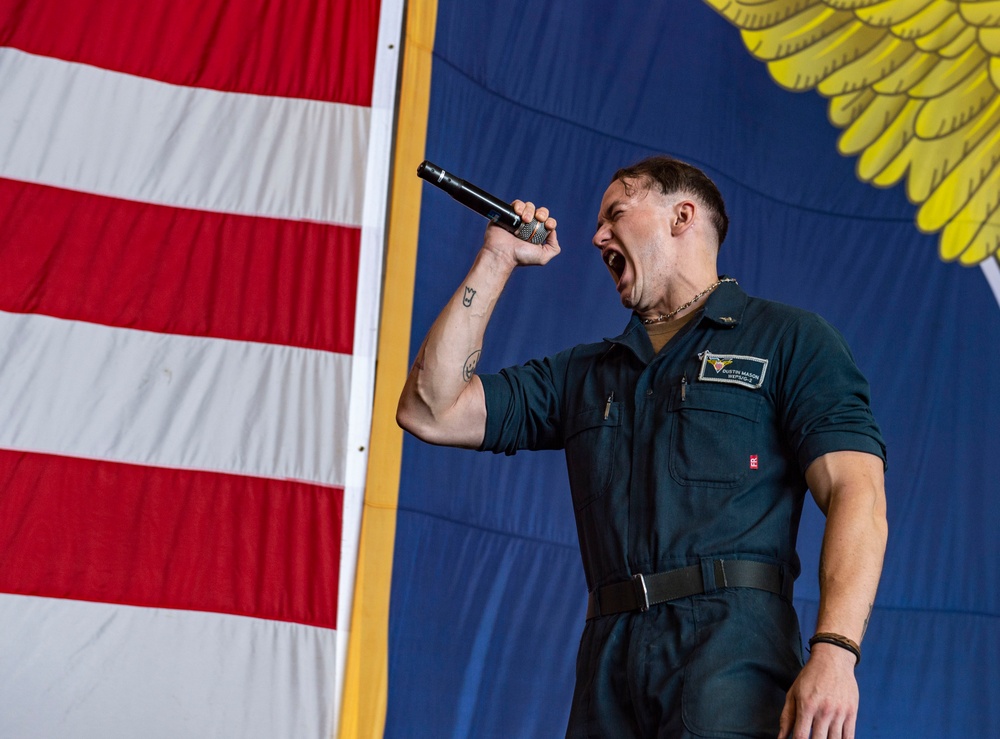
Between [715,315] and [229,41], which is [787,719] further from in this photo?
[229,41]

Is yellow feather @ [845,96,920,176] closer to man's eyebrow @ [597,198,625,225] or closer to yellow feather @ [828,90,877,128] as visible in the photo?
yellow feather @ [828,90,877,128]

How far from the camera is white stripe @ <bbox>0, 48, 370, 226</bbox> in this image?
278 cm

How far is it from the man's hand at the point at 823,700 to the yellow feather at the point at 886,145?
2630 millimetres

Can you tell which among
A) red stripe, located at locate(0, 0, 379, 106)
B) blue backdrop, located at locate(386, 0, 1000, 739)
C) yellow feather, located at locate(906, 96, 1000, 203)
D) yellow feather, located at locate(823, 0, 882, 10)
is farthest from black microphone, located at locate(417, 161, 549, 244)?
yellow feather, located at locate(823, 0, 882, 10)

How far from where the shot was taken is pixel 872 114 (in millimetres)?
3621

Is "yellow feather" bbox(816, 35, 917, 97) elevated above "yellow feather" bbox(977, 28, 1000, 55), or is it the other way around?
"yellow feather" bbox(977, 28, 1000, 55)

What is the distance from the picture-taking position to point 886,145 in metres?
3.60

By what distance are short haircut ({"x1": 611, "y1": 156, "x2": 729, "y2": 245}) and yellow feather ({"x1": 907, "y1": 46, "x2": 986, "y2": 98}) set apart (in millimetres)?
2103

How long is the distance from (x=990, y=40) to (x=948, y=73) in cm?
18

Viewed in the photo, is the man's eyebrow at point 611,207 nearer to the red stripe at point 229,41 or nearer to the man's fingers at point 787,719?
the man's fingers at point 787,719

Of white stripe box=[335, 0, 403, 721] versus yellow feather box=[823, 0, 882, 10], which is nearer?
white stripe box=[335, 0, 403, 721]

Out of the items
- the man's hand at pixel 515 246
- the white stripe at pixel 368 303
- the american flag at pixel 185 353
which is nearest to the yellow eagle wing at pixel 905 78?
the white stripe at pixel 368 303

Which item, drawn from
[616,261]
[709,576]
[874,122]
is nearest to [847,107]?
[874,122]

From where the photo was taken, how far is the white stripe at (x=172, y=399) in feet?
8.57
